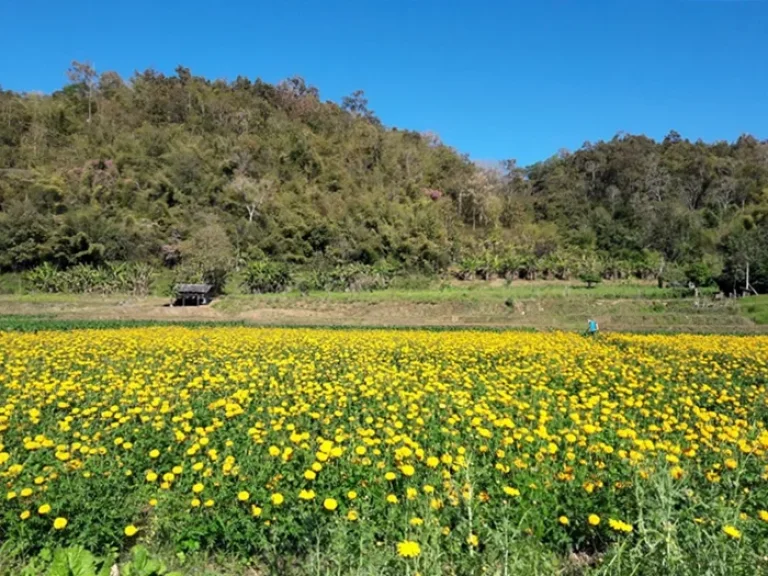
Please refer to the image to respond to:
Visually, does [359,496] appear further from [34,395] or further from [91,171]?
[91,171]

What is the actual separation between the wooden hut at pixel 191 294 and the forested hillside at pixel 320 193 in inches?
192

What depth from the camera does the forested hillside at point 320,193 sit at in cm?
4603

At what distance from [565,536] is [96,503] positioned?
3.09 metres

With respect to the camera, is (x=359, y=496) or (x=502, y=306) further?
(x=502, y=306)

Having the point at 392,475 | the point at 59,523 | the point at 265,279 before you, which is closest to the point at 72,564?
the point at 59,523

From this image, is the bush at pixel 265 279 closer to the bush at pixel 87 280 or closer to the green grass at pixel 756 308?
the bush at pixel 87 280

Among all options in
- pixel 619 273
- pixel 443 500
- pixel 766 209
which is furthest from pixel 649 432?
pixel 766 209

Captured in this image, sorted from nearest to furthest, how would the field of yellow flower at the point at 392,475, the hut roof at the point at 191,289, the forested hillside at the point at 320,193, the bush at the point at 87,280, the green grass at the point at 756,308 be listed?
the field of yellow flower at the point at 392,475
the green grass at the point at 756,308
the hut roof at the point at 191,289
the bush at the point at 87,280
the forested hillside at the point at 320,193

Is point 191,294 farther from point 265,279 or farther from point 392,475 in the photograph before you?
point 392,475

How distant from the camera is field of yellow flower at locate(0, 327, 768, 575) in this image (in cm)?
287

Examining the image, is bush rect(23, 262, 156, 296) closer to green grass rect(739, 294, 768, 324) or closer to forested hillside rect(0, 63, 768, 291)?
forested hillside rect(0, 63, 768, 291)

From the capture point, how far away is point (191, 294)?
1394 inches

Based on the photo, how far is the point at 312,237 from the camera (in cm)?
4969

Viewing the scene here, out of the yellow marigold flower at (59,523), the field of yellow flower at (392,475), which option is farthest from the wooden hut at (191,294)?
the yellow marigold flower at (59,523)
